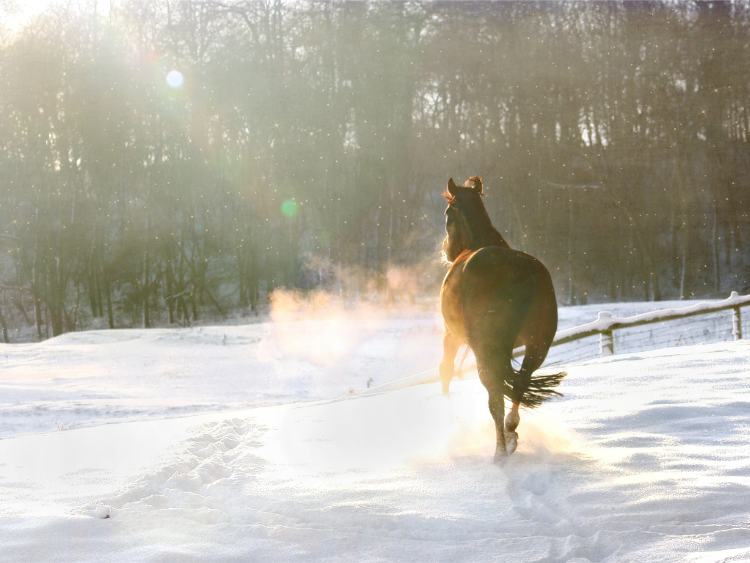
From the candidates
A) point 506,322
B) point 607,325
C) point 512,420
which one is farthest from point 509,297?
point 607,325

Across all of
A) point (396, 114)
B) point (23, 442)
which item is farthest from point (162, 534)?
point (396, 114)

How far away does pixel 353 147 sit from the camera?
2294 cm

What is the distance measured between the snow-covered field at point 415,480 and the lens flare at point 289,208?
55.0 ft

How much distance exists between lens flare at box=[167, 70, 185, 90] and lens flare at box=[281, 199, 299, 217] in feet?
17.6

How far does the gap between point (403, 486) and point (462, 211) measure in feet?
6.77

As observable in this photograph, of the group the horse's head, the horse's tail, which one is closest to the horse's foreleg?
the horse's head

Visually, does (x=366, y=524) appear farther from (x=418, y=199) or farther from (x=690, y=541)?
(x=418, y=199)

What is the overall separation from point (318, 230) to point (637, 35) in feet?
41.3

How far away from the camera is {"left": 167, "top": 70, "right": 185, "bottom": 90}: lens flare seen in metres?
22.6

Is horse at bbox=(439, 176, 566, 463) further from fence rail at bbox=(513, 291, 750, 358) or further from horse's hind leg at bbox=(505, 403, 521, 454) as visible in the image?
fence rail at bbox=(513, 291, 750, 358)

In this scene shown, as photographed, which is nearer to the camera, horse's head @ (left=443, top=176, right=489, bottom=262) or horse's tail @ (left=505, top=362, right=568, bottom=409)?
horse's tail @ (left=505, top=362, right=568, bottom=409)

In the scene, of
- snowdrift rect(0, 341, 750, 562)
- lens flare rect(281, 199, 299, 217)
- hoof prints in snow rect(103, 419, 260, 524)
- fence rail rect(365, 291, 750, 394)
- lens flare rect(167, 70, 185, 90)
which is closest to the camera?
snowdrift rect(0, 341, 750, 562)

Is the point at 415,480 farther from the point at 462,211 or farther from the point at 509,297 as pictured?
the point at 462,211

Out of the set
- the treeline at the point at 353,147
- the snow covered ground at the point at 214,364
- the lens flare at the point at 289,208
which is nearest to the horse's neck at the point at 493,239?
the snow covered ground at the point at 214,364
